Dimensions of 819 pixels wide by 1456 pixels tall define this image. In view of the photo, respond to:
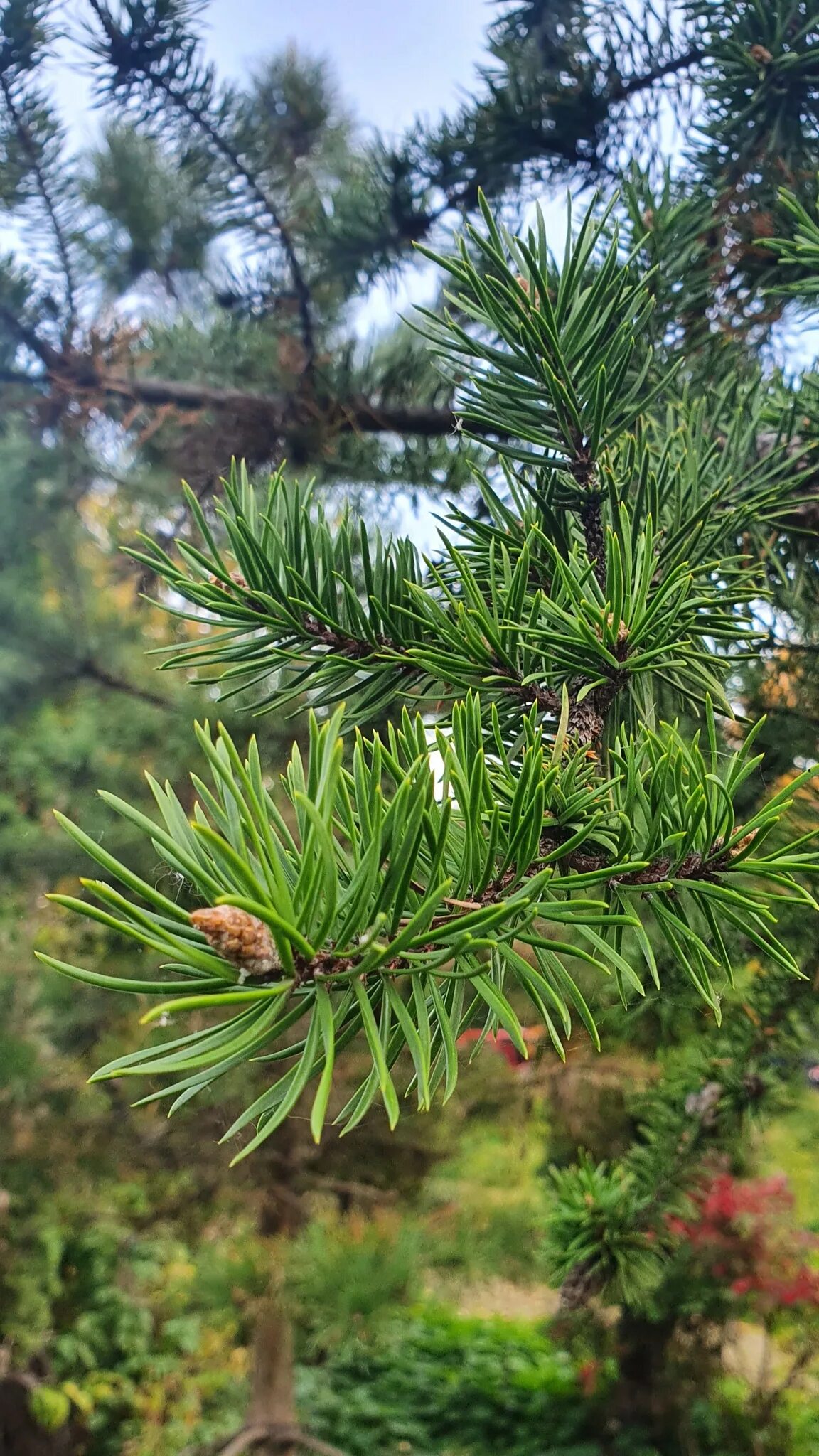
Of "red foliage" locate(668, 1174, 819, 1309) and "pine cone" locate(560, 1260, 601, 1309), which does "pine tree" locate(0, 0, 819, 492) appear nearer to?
"pine cone" locate(560, 1260, 601, 1309)

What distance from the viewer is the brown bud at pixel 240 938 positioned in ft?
0.50

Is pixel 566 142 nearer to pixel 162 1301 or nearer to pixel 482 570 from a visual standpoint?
pixel 482 570

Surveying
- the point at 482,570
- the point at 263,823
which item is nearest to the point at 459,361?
the point at 482,570

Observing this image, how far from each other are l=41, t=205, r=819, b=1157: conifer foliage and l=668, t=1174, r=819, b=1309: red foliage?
1.43m

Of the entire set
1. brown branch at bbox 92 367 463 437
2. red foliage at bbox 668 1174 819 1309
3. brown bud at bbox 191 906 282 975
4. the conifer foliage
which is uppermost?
brown branch at bbox 92 367 463 437

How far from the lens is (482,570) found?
1.04 ft

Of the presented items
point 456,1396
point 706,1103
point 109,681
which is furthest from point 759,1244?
point 109,681

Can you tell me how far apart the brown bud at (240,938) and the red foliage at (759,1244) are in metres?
1.51

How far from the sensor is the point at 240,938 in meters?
0.16

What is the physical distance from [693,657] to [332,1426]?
2702mm

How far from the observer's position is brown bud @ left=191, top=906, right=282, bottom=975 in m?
0.15

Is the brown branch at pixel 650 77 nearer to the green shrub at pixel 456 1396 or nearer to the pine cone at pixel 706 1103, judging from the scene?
the pine cone at pixel 706 1103

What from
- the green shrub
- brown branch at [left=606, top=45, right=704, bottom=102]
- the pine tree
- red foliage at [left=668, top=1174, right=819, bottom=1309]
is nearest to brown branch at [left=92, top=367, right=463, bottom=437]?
the pine tree

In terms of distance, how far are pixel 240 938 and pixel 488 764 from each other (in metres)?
0.12
